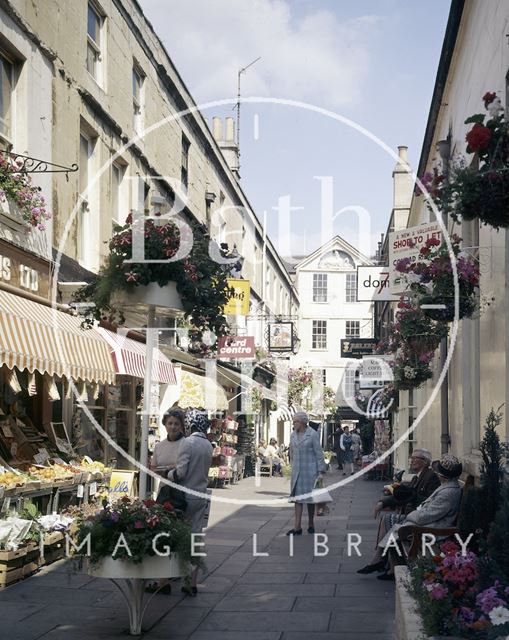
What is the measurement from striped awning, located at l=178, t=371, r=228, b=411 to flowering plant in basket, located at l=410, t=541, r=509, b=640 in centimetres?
1532

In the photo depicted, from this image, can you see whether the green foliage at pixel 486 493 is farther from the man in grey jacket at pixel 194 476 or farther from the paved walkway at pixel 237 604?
the man in grey jacket at pixel 194 476

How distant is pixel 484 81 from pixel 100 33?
30.7ft

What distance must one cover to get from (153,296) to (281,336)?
1114 inches

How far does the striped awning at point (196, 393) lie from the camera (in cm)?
2138

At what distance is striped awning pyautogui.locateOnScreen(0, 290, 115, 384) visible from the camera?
34.6 feet

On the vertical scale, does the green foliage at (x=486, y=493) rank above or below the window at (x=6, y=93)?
below

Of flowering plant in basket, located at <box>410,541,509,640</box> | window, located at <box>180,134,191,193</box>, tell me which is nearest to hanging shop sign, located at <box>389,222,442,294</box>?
flowering plant in basket, located at <box>410,541,509,640</box>

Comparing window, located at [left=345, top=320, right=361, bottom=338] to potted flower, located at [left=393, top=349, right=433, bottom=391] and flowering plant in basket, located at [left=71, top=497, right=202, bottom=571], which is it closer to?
potted flower, located at [left=393, top=349, right=433, bottom=391]

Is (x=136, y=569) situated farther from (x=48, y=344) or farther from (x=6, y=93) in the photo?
(x=6, y=93)

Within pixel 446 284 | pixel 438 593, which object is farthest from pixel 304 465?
pixel 438 593

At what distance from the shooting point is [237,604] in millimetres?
8539

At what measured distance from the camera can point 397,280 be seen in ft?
48.2

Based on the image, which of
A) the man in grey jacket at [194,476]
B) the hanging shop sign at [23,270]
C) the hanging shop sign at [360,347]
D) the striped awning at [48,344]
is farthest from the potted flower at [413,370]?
the hanging shop sign at [360,347]

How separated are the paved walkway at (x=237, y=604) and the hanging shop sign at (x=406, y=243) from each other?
182 inches
